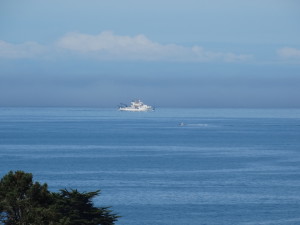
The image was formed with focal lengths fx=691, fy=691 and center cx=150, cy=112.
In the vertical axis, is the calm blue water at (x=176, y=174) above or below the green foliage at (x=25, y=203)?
above

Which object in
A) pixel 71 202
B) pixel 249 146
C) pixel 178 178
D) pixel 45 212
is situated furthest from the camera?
pixel 249 146

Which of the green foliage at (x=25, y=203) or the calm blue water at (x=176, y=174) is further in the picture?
the calm blue water at (x=176, y=174)

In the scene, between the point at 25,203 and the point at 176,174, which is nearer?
the point at 25,203

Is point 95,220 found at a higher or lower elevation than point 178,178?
lower

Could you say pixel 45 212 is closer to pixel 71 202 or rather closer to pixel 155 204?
pixel 71 202

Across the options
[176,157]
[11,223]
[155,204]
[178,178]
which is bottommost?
[11,223]

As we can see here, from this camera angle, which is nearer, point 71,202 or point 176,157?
point 71,202

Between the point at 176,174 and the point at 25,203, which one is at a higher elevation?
the point at 176,174

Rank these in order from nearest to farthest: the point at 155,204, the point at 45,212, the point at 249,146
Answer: the point at 45,212
the point at 155,204
the point at 249,146

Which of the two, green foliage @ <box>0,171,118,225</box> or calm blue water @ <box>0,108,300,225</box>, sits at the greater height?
calm blue water @ <box>0,108,300,225</box>

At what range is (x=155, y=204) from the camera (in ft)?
146

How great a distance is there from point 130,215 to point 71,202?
21177 mm

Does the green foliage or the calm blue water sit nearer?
the green foliage

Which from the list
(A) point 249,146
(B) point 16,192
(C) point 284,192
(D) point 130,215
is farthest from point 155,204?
(A) point 249,146
